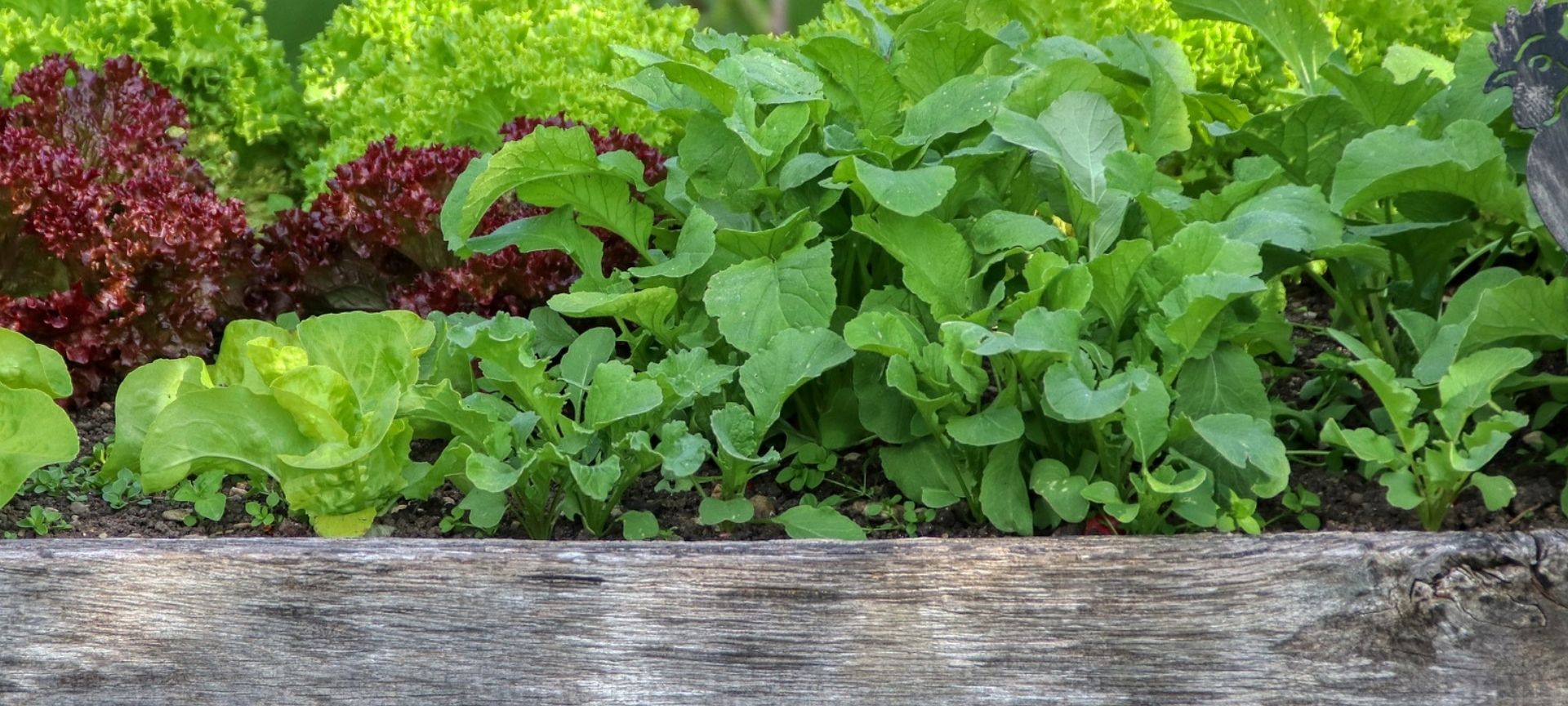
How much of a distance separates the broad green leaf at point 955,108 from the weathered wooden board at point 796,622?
55 centimetres

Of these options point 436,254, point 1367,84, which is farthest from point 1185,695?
point 436,254

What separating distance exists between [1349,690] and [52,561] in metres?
1.38

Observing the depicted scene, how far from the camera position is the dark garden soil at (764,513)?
1.64 meters

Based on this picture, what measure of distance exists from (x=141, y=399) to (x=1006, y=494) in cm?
111

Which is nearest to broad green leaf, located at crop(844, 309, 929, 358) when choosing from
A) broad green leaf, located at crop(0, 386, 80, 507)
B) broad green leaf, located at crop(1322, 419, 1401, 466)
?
broad green leaf, located at crop(1322, 419, 1401, 466)

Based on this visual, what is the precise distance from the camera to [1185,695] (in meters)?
1.42

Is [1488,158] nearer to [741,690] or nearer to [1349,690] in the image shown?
[1349,690]

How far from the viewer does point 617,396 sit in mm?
1578

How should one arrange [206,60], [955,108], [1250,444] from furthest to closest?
[206,60] < [955,108] < [1250,444]

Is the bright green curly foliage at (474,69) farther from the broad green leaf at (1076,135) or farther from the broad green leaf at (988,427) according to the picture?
the broad green leaf at (988,427)

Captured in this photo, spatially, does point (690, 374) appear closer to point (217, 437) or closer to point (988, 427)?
point (988, 427)

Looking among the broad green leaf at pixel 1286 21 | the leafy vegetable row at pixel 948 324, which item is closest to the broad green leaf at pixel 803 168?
the leafy vegetable row at pixel 948 324

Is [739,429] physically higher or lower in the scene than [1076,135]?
lower

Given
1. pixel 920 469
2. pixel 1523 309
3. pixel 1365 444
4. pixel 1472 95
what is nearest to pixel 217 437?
pixel 920 469
